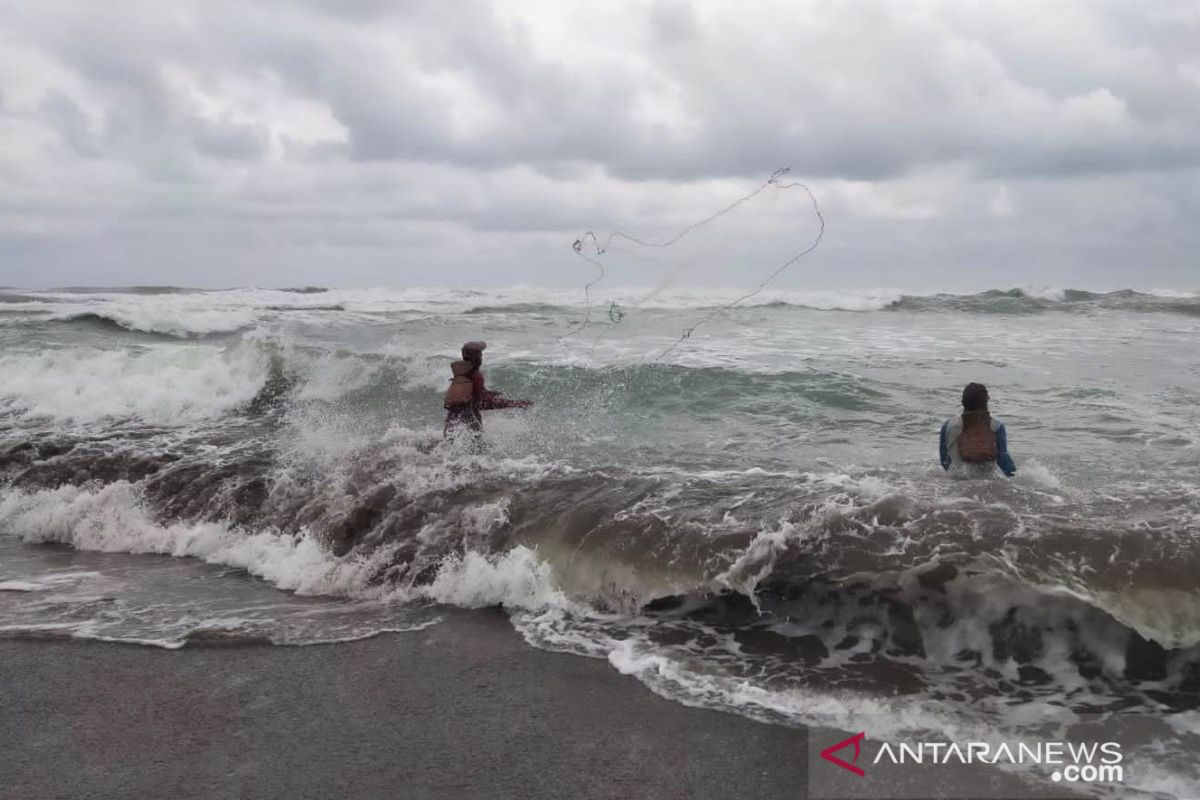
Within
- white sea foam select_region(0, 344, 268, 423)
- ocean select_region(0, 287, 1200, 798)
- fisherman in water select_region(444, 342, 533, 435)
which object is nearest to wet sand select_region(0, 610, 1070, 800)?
ocean select_region(0, 287, 1200, 798)

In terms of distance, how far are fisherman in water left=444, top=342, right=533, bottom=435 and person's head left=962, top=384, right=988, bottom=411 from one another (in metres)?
4.70

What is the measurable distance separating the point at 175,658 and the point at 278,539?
244 centimetres

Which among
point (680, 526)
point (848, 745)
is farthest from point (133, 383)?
point (848, 745)

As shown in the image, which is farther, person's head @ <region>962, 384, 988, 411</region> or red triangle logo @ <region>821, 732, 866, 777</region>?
person's head @ <region>962, 384, 988, 411</region>

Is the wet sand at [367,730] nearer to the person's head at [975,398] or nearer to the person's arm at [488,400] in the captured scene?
the person's arm at [488,400]

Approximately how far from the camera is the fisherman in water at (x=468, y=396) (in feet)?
30.7

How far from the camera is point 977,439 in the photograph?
755 centimetres

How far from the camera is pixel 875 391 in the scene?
44.8 ft

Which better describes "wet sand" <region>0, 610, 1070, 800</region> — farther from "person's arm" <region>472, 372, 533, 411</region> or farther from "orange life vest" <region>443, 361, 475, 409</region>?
"orange life vest" <region>443, 361, 475, 409</region>

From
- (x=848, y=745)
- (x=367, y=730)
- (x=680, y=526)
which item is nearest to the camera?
(x=848, y=745)

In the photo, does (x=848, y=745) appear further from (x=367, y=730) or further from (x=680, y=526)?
(x=680, y=526)

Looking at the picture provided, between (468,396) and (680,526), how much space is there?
3424 mm

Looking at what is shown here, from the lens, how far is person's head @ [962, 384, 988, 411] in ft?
24.5

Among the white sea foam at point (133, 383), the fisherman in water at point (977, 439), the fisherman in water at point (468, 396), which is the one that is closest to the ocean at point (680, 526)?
the white sea foam at point (133, 383)
